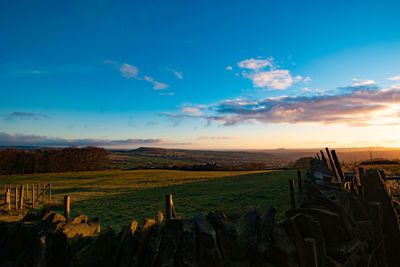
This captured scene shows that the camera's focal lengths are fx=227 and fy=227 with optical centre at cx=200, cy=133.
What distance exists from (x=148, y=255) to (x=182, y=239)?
0.56 m

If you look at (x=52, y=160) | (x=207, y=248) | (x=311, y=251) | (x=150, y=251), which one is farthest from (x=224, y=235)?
(x=52, y=160)

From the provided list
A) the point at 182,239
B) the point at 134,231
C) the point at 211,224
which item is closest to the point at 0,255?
the point at 134,231

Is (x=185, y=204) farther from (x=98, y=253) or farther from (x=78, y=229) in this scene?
(x=98, y=253)

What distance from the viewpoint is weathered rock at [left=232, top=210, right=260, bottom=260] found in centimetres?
352

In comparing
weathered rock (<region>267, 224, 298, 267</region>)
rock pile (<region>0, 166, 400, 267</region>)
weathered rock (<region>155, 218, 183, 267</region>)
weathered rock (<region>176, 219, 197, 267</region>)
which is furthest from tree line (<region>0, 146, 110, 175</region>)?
Answer: weathered rock (<region>267, 224, 298, 267</region>)

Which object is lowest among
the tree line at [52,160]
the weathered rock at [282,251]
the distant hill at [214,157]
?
the distant hill at [214,157]

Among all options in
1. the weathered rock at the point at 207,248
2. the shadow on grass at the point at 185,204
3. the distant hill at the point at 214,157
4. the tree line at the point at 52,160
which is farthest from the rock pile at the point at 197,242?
the distant hill at the point at 214,157

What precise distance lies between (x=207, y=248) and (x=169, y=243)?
21.9 inches

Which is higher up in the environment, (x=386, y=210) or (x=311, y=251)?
(x=386, y=210)

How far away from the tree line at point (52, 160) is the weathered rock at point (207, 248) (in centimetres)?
5388

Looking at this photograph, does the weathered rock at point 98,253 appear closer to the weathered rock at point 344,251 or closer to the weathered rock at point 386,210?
the weathered rock at point 344,251

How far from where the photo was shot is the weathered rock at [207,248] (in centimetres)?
322

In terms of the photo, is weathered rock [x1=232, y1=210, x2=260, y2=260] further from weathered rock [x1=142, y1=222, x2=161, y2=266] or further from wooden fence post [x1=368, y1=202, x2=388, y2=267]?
wooden fence post [x1=368, y1=202, x2=388, y2=267]

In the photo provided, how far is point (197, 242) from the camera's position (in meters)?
3.39
